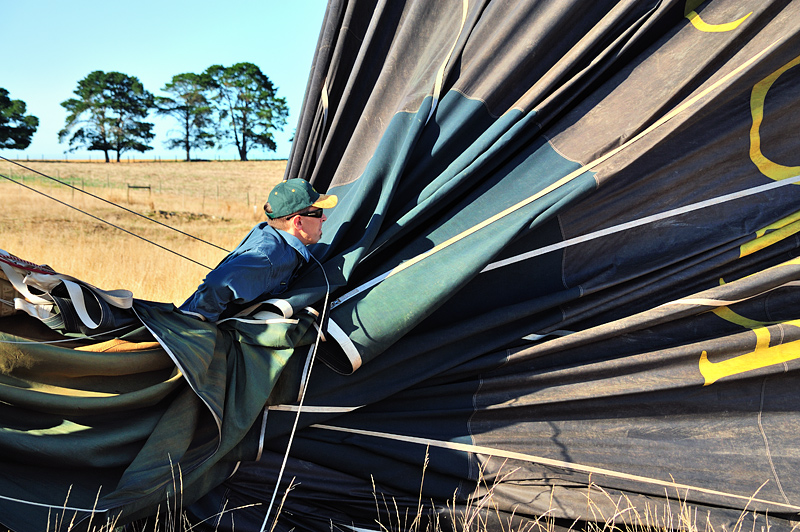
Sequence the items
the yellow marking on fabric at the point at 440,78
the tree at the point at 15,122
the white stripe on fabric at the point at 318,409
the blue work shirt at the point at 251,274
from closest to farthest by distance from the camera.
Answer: the blue work shirt at the point at 251,274 → the white stripe on fabric at the point at 318,409 → the yellow marking on fabric at the point at 440,78 → the tree at the point at 15,122

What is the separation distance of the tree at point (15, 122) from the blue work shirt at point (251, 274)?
40715 millimetres

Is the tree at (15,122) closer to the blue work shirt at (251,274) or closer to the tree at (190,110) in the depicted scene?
the tree at (190,110)

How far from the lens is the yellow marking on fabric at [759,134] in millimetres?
3031

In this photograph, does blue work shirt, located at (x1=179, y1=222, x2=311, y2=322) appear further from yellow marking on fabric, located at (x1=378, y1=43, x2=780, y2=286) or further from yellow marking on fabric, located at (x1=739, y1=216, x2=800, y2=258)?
yellow marking on fabric, located at (x1=739, y1=216, x2=800, y2=258)

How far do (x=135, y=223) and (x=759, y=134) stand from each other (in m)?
14.0

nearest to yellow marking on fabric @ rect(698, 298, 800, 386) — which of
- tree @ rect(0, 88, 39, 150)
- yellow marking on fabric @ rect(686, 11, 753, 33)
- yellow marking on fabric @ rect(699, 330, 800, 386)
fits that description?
yellow marking on fabric @ rect(699, 330, 800, 386)

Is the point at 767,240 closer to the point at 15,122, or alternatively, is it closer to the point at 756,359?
the point at 756,359

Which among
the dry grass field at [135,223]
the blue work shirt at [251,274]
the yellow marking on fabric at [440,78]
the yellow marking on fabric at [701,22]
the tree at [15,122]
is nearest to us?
the blue work shirt at [251,274]

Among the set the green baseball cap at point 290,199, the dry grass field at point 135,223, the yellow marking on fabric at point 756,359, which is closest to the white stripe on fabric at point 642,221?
the yellow marking on fabric at point 756,359

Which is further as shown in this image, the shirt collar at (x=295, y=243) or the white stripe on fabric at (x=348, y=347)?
the shirt collar at (x=295, y=243)

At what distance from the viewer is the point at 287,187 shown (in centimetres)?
296

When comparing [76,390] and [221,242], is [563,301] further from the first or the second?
[221,242]

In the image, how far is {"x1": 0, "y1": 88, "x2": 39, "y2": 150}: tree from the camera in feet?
120

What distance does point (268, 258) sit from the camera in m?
2.73
